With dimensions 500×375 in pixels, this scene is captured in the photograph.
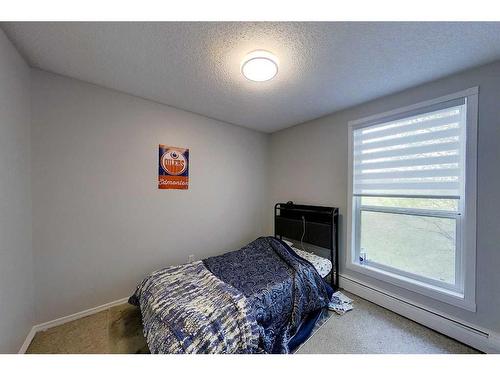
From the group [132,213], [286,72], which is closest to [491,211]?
[286,72]

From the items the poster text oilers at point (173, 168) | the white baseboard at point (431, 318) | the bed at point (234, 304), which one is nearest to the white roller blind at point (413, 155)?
the white baseboard at point (431, 318)

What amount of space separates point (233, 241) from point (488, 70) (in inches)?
125

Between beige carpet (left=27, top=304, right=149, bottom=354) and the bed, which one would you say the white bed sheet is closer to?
the bed

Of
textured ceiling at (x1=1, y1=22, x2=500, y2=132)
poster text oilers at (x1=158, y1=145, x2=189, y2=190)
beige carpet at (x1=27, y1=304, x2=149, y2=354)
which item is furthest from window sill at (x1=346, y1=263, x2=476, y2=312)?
poster text oilers at (x1=158, y1=145, x2=189, y2=190)

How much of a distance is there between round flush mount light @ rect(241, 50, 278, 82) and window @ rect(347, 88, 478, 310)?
1.35 metres

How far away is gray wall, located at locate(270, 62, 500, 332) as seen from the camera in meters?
1.43

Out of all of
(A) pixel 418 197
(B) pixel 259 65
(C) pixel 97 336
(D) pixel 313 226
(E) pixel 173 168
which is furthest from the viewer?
(D) pixel 313 226

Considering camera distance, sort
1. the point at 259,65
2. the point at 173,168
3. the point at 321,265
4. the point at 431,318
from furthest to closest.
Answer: the point at 173,168
the point at 321,265
the point at 431,318
the point at 259,65

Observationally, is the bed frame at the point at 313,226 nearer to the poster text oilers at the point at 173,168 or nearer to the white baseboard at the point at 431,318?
the white baseboard at the point at 431,318

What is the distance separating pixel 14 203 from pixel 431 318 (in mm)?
3530

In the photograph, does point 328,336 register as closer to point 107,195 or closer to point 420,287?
point 420,287

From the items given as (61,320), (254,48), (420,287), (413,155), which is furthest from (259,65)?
(61,320)

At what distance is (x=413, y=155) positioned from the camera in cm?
184
